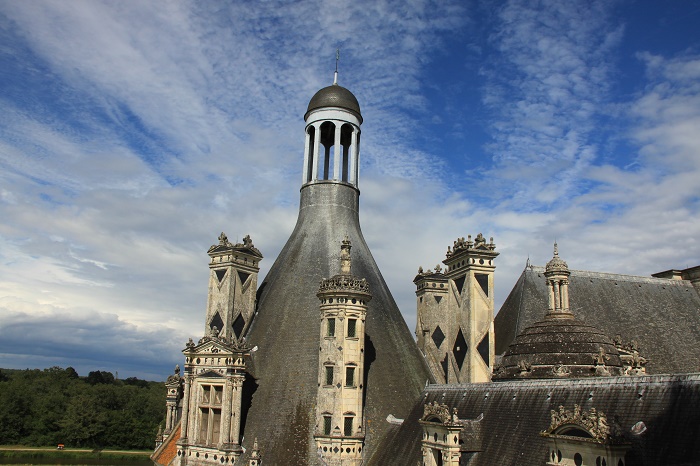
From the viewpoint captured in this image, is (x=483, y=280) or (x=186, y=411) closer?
(x=186, y=411)

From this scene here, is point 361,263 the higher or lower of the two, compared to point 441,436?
higher

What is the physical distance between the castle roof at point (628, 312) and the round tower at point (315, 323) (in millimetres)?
8945

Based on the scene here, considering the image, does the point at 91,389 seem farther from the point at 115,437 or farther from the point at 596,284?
the point at 596,284

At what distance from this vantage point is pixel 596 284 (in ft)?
125

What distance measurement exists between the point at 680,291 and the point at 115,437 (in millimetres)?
80420

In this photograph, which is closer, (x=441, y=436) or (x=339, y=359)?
(x=441, y=436)

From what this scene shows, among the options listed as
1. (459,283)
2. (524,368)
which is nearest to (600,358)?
(524,368)

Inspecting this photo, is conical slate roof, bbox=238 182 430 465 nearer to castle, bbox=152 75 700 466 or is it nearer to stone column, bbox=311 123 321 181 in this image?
castle, bbox=152 75 700 466

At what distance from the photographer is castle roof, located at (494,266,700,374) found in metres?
34.6

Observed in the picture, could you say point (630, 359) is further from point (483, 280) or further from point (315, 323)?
point (315, 323)

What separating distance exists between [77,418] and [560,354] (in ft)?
270

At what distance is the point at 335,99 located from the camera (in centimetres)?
3366

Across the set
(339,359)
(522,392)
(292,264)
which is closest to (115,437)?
(292,264)

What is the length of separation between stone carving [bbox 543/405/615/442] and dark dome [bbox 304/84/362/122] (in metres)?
22.8
